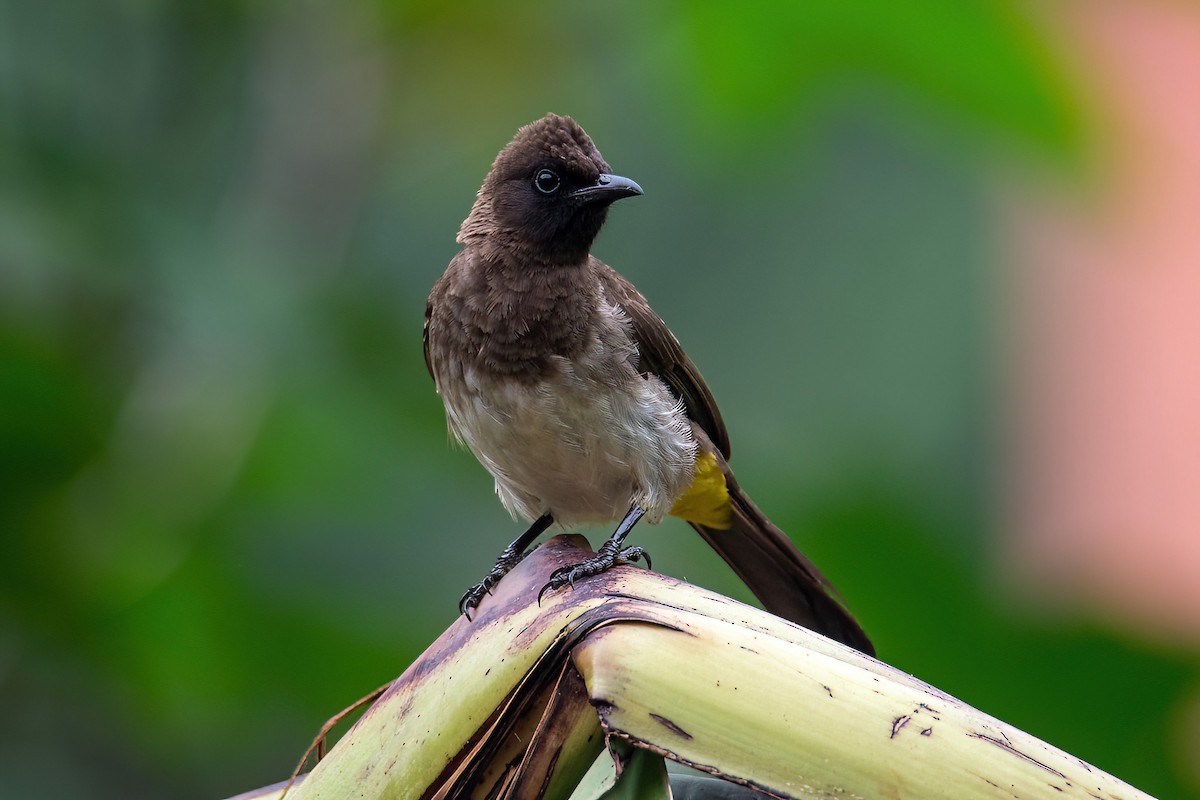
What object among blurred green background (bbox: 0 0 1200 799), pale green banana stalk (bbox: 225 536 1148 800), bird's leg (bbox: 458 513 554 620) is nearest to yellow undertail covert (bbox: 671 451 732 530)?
blurred green background (bbox: 0 0 1200 799)

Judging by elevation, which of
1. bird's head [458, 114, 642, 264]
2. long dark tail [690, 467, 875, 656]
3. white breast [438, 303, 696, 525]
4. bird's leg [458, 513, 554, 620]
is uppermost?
bird's head [458, 114, 642, 264]

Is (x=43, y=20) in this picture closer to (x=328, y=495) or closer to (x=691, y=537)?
(x=328, y=495)

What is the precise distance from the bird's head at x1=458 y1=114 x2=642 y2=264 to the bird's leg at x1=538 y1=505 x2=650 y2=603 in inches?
21.5

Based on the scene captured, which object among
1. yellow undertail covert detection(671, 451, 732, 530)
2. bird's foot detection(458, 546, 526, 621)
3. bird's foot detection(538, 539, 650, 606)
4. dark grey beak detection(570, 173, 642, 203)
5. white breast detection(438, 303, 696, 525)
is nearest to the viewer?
bird's foot detection(538, 539, 650, 606)

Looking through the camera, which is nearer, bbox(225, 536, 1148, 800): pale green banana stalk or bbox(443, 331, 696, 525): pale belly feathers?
bbox(225, 536, 1148, 800): pale green banana stalk

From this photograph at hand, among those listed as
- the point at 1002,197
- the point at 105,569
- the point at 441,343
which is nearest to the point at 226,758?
the point at 105,569

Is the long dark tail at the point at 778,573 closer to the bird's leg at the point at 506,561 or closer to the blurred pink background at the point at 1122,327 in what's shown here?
the bird's leg at the point at 506,561

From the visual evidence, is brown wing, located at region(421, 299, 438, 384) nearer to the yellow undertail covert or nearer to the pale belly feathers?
the pale belly feathers

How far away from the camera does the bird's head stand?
2574mm

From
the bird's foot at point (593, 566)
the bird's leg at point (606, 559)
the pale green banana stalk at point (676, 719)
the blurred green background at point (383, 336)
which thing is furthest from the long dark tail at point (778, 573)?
the pale green banana stalk at point (676, 719)

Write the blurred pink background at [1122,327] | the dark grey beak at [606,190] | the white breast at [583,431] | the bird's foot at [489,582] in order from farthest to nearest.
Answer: the blurred pink background at [1122,327] → the dark grey beak at [606,190] → the white breast at [583,431] → the bird's foot at [489,582]

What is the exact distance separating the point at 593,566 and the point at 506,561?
0.78 metres

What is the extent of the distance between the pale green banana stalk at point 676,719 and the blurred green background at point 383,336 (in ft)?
4.21

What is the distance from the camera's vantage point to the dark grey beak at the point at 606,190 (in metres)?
2.53
